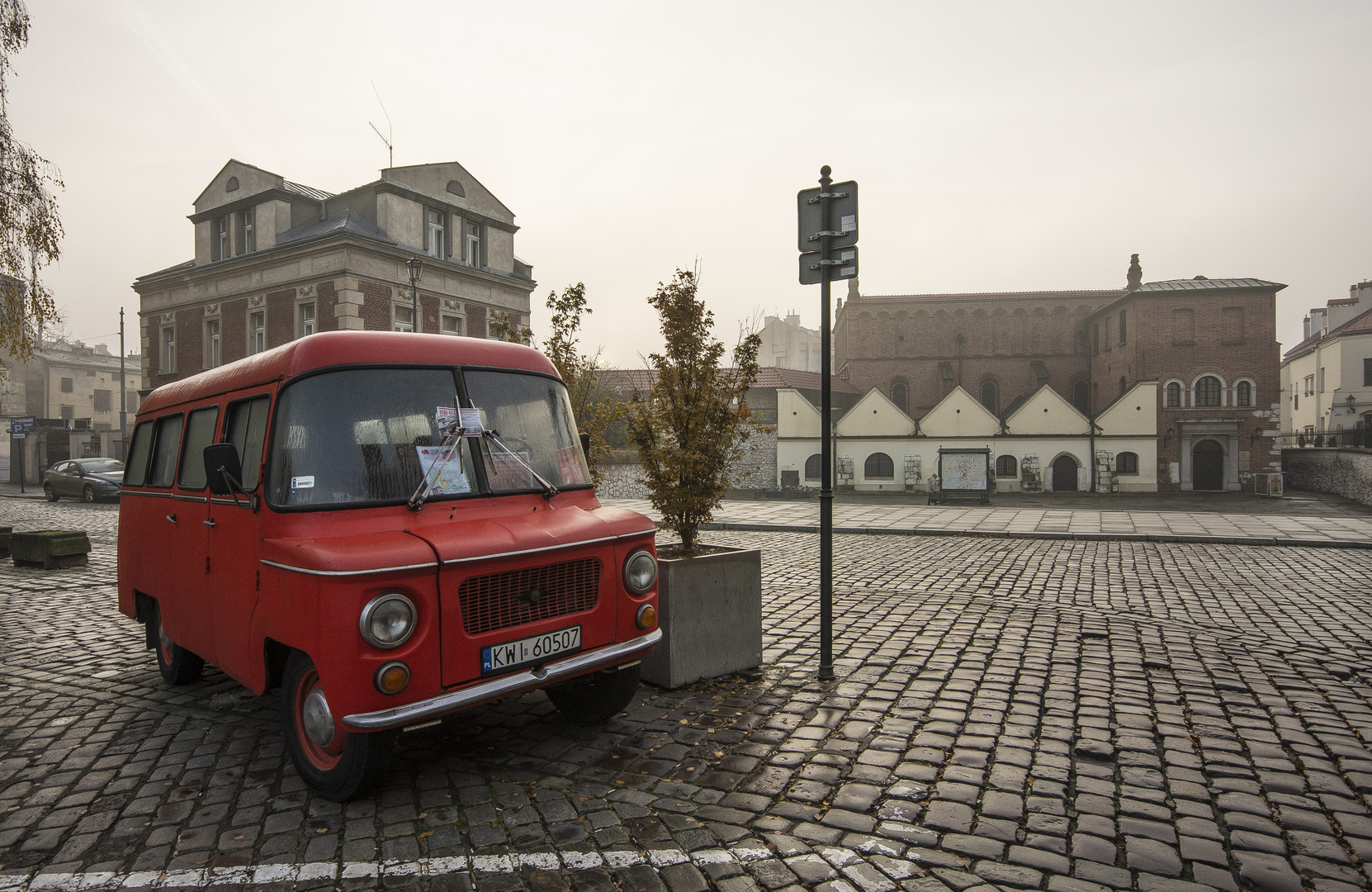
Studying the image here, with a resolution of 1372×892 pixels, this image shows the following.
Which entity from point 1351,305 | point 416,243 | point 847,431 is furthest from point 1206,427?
point 416,243

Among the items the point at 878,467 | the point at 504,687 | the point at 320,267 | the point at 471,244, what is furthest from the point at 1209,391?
the point at 504,687

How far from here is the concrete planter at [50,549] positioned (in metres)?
12.5

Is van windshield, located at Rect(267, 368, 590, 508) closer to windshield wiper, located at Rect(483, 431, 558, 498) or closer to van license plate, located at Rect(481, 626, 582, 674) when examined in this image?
windshield wiper, located at Rect(483, 431, 558, 498)

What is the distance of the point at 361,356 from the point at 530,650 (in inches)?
74.4

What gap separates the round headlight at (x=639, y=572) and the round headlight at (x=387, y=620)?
1.35 m

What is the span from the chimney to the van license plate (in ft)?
203

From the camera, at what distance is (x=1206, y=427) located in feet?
149

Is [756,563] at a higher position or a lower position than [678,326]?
lower

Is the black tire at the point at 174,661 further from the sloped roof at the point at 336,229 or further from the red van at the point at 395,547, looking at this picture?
the sloped roof at the point at 336,229

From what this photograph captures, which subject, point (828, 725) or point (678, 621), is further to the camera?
point (678, 621)

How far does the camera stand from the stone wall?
3594 cm

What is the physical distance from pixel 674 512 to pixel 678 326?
5.15 ft

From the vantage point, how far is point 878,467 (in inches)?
1676

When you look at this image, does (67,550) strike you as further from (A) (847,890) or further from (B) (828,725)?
(A) (847,890)
